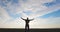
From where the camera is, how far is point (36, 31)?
35531 millimetres

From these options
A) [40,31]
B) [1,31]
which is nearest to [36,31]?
[40,31]

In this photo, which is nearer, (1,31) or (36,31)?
(1,31)

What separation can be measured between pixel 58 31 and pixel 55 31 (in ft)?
Answer: 3.40

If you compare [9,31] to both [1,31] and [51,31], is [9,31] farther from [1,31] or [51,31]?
[51,31]

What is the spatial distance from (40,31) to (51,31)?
8.84 ft

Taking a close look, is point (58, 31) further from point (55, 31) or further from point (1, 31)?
point (1, 31)

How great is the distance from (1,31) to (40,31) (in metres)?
7.86

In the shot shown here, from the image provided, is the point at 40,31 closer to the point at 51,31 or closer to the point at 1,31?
the point at 51,31

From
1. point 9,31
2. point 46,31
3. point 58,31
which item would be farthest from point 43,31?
point 9,31

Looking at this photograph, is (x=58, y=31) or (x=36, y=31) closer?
(x=58, y=31)

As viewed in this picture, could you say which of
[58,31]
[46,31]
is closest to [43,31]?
[46,31]

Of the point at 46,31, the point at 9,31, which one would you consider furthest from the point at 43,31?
the point at 9,31

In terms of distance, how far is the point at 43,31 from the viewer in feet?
110

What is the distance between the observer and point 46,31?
32.8 metres
